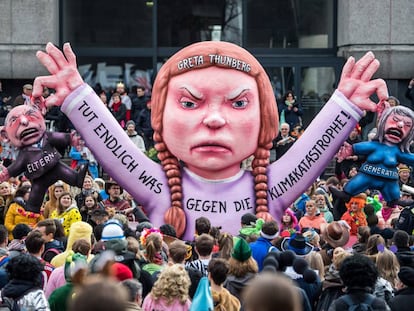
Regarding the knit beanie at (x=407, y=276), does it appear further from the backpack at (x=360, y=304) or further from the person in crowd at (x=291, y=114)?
the person in crowd at (x=291, y=114)

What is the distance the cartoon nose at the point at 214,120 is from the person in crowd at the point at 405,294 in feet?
13.4

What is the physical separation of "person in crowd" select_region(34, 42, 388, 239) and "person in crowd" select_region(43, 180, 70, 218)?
1032 millimetres

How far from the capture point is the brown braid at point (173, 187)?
12148 mm

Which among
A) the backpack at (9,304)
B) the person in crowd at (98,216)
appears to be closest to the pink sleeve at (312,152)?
the person in crowd at (98,216)

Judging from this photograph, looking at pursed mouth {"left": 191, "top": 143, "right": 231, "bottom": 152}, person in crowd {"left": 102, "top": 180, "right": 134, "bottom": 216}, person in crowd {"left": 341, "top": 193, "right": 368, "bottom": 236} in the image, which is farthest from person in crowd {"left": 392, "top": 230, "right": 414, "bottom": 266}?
person in crowd {"left": 102, "top": 180, "right": 134, "bottom": 216}

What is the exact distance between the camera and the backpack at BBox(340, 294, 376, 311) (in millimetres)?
7332

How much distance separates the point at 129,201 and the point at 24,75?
29.2 feet

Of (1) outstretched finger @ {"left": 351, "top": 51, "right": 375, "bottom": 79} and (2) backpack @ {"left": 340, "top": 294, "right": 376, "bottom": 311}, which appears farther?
(1) outstretched finger @ {"left": 351, "top": 51, "right": 375, "bottom": 79}

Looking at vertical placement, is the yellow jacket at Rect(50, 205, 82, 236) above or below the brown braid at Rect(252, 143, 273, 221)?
below

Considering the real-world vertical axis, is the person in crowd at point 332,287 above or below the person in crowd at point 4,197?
above

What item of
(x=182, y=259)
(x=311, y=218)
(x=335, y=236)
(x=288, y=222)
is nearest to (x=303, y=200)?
(x=311, y=218)

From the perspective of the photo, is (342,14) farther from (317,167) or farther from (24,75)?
(317,167)

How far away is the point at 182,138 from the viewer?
1211 centimetres

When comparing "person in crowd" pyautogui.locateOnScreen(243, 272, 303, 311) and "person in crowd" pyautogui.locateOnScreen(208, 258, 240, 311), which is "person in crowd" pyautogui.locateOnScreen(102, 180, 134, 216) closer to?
"person in crowd" pyautogui.locateOnScreen(208, 258, 240, 311)
